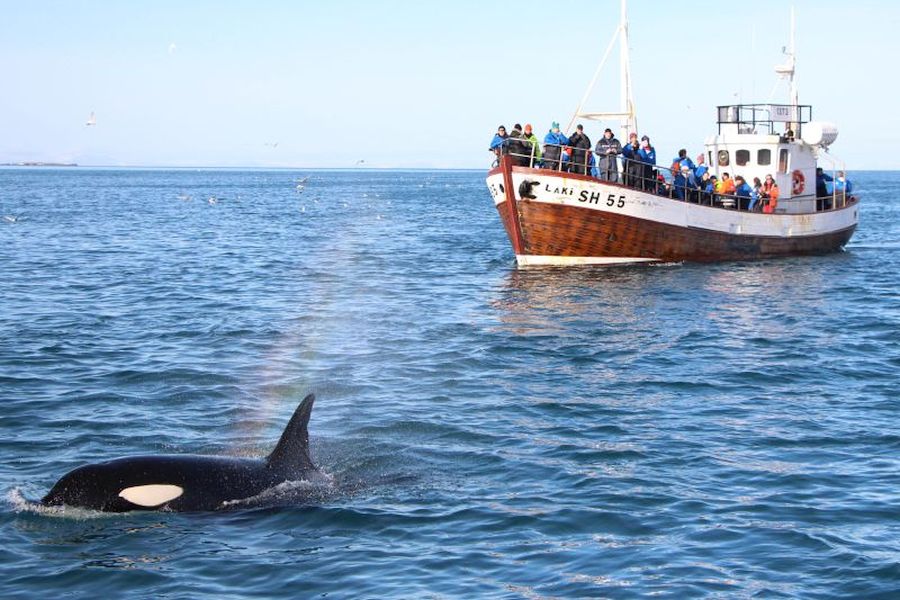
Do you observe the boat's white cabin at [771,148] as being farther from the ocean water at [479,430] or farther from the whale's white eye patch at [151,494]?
the whale's white eye patch at [151,494]

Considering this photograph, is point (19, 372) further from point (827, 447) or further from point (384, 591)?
point (827, 447)

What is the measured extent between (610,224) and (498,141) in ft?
14.9

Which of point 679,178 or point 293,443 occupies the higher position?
point 679,178

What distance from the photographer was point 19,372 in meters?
18.7

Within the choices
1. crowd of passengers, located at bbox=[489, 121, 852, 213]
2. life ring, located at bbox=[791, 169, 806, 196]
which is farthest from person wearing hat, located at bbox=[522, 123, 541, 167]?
life ring, located at bbox=[791, 169, 806, 196]

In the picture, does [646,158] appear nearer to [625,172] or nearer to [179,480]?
[625,172]

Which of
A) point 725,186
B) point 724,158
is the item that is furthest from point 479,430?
point 724,158

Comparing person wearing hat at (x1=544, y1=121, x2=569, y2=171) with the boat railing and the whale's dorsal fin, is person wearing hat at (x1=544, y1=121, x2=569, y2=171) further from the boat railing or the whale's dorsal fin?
the whale's dorsal fin

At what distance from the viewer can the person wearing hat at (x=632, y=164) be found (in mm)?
34938

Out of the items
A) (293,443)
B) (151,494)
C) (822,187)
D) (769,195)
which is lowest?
(151,494)

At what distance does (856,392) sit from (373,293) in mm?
16142

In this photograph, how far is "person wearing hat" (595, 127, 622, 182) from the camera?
34.7 m

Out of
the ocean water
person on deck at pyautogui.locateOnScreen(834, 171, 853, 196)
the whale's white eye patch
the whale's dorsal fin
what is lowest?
the ocean water

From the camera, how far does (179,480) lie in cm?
1093
